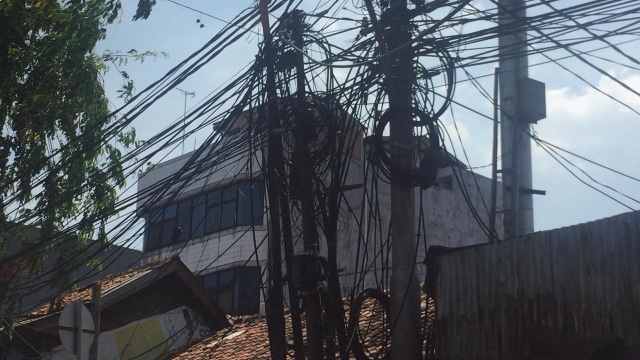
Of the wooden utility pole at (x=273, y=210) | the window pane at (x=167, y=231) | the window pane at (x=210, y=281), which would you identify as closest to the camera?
the wooden utility pole at (x=273, y=210)

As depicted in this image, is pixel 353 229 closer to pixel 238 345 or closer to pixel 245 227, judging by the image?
pixel 245 227

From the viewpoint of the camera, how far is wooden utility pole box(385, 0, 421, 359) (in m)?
6.96

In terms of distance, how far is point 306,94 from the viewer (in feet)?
28.8

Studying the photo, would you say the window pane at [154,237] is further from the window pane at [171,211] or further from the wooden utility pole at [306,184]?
the wooden utility pole at [306,184]

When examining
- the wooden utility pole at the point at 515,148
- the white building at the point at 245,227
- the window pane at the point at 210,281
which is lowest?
the wooden utility pole at the point at 515,148

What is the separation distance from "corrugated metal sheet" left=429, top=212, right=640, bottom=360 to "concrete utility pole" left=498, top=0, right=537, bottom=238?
38.2 inches

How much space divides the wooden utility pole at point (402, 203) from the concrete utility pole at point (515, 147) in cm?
136

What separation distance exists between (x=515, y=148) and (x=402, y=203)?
5.91ft

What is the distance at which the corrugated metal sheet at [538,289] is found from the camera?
6395 millimetres

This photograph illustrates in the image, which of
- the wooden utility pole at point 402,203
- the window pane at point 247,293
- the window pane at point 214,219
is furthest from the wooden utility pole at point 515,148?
the window pane at point 214,219

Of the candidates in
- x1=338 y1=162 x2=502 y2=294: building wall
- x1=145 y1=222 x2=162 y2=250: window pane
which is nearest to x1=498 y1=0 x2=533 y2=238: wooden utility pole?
x1=338 y1=162 x2=502 y2=294: building wall

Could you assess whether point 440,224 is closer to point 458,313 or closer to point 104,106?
point 104,106

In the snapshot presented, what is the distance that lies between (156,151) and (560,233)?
4.01 meters

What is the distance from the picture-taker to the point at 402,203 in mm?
7207
